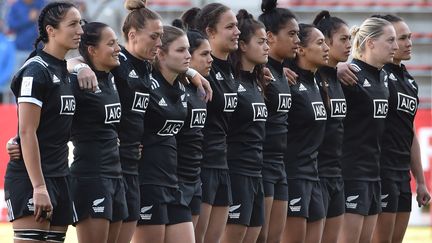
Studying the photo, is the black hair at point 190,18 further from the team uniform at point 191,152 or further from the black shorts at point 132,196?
the black shorts at point 132,196

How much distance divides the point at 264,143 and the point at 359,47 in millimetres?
1491

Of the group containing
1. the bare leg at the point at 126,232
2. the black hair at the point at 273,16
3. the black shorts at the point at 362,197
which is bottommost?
the black shorts at the point at 362,197

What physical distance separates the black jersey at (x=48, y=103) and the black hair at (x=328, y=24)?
312 centimetres

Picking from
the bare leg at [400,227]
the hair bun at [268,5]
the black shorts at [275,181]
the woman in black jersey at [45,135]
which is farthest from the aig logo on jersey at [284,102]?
the woman in black jersey at [45,135]

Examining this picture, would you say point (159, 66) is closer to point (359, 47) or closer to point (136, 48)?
point (136, 48)

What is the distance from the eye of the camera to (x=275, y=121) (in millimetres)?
9195

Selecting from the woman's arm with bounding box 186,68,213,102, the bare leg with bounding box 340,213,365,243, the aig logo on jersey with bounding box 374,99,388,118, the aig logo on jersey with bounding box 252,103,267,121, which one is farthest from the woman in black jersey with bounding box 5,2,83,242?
the aig logo on jersey with bounding box 374,99,388,118

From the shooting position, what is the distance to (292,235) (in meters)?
9.42

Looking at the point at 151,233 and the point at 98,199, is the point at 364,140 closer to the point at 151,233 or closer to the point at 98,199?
the point at 151,233

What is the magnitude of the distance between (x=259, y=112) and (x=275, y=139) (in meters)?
0.39

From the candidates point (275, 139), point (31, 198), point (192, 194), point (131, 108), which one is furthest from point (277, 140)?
point (31, 198)

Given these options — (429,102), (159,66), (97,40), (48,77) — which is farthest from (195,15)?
(429,102)

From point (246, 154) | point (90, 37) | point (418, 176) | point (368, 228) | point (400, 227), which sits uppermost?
point (90, 37)

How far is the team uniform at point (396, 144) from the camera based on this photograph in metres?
10.1
